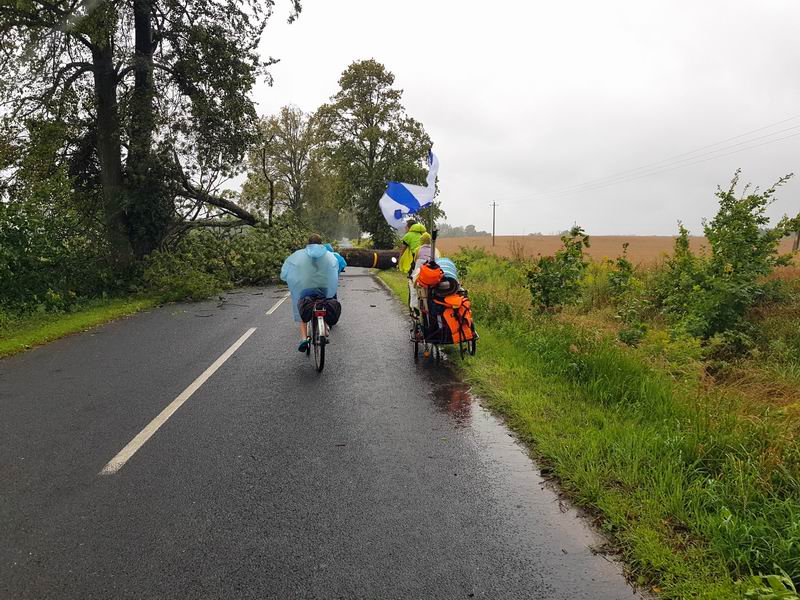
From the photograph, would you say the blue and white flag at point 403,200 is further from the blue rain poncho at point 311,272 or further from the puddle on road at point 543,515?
the puddle on road at point 543,515

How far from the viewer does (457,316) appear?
24.1 ft

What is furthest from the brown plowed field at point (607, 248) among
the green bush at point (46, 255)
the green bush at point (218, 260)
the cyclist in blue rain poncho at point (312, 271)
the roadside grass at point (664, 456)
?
the green bush at point (46, 255)

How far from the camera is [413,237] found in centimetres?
868

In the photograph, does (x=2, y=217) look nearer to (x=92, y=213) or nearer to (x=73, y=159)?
(x=92, y=213)

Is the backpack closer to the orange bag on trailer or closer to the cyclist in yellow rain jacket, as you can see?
the orange bag on trailer

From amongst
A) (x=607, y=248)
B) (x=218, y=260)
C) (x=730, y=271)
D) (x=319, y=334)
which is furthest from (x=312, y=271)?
(x=607, y=248)

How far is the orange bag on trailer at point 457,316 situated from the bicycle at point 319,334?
164 cm

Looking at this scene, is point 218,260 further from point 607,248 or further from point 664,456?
point 607,248

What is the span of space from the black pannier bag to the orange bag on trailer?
1516 millimetres

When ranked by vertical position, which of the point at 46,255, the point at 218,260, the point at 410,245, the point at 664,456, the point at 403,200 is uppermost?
the point at 403,200

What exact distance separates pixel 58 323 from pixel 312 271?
7.16 meters

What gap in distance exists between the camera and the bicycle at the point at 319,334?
721 centimetres

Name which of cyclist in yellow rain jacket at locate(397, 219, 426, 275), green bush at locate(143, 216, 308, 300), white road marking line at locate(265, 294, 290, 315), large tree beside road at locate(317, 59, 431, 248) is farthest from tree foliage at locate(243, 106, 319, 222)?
cyclist in yellow rain jacket at locate(397, 219, 426, 275)

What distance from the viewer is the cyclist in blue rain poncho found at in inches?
293
